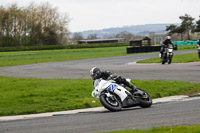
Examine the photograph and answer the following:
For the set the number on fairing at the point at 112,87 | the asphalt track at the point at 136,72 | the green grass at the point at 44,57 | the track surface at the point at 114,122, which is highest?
the number on fairing at the point at 112,87

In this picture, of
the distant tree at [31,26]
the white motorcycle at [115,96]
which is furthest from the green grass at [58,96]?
the distant tree at [31,26]

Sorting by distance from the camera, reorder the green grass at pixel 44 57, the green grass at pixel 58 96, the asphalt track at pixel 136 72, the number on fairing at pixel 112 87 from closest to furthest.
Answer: the number on fairing at pixel 112 87
the green grass at pixel 58 96
the asphalt track at pixel 136 72
the green grass at pixel 44 57

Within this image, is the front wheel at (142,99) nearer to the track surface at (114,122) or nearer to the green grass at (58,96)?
the track surface at (114,122)

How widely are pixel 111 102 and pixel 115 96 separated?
0.28 meters

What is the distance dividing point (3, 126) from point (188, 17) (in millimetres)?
122328

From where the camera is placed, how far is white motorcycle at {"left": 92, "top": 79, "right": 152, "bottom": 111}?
1131 centimetres

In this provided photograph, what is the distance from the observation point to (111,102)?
11414mm

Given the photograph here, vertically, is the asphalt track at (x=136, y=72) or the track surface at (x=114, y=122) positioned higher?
the track surface at (x=114, y=122)

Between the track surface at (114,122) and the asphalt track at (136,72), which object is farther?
the asphalt track at (136,72)

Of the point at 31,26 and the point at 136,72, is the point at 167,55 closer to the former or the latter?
the point at 136,72

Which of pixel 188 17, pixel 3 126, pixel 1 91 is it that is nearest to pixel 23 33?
pixel 188 17

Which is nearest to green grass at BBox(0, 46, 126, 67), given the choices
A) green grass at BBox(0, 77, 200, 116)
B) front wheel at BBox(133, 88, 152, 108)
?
green grass at BBox(0, 77, 200, 116)

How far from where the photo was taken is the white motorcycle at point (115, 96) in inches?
445

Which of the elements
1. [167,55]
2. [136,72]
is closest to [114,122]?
[136,72]
